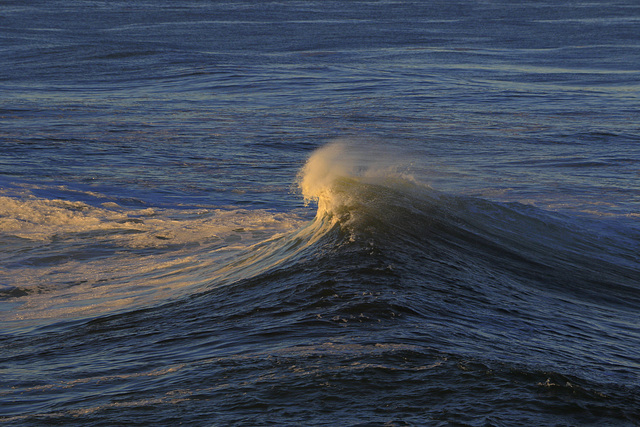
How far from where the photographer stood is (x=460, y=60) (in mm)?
27859

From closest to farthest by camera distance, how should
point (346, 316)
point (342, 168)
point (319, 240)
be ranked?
point (346, 316) < point (319, 240) < point (342, 168)

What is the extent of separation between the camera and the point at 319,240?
25.2 ft

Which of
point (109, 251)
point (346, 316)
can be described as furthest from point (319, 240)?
point (109, 251)

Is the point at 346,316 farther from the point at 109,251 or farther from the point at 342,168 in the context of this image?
the point at 342,168

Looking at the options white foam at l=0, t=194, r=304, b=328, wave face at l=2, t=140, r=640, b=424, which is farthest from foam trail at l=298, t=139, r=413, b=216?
white foam at l=0, t=194, r=304, b=328

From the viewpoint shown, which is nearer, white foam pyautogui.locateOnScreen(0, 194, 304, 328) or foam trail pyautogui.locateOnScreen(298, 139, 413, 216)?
white foam pyautogui.locateOnScreen(0, 194, 304, 328)

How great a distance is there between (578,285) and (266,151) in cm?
974

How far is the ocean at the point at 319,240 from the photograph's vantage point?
4570mm

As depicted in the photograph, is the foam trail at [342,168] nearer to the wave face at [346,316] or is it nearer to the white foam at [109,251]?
the wave face at [346,316]

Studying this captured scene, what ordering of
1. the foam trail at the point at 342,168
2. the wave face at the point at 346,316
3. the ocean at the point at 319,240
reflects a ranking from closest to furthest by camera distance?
the wave face at the point at 346,316 < the ocean at the point at 319,240 < the foam trail at the point at 342,168

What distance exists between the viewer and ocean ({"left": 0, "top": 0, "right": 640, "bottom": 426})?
4.57 metres

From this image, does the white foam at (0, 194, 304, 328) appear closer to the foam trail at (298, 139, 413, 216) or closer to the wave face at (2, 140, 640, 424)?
the wave face at (2, 140, 640, 424)

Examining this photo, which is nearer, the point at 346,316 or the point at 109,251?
the point at 346,316

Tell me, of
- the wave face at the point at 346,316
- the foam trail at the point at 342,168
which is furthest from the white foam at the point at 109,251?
the foam trail at the point at 342,168
